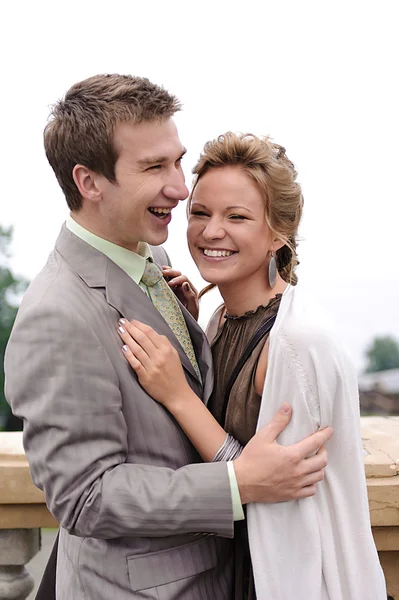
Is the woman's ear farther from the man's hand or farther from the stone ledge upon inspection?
the stone ledge

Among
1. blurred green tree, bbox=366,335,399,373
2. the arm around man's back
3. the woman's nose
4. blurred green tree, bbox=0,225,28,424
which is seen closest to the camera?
the arm around man's back

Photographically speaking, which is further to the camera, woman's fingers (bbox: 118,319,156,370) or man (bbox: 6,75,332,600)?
woman's fingers (bbox: 118,319,156,370)

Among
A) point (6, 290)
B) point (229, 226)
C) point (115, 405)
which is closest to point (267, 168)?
point (229, 226)

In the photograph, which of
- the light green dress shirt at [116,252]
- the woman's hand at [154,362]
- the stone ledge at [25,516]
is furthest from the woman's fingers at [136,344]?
the stone ledge at [25,516]

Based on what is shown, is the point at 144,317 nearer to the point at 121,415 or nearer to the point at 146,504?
the point at 121,415

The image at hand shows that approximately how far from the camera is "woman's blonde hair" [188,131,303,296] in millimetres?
2020

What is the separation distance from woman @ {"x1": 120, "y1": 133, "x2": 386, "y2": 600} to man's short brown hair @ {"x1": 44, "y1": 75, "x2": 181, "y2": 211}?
288 mm

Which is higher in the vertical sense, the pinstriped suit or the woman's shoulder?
the woman's shoulder

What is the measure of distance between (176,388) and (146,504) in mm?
267

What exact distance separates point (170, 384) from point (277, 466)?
29cm

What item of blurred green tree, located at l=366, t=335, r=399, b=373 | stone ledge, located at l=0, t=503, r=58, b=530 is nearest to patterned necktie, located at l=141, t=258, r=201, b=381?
stone ledge, located at l=0, t=503, r=58, b=530

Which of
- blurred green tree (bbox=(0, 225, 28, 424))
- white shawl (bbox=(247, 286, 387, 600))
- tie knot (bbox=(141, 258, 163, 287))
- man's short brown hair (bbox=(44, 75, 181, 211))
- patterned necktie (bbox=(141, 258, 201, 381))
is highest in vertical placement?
blurred green tree (bbox=(0, 225, 28, 424))

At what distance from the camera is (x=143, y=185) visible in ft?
6.05

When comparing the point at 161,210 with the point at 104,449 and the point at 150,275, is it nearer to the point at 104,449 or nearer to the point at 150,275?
the point at 150,275
